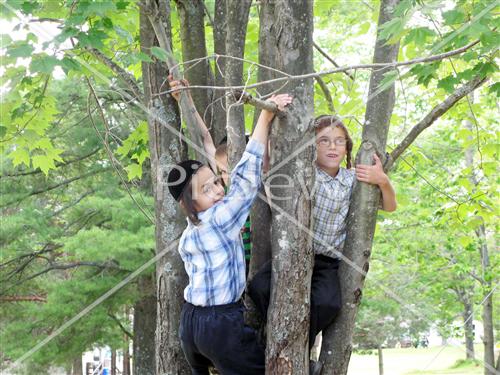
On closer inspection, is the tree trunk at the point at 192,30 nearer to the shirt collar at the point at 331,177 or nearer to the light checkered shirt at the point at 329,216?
the shirt collar at the point at 331,177

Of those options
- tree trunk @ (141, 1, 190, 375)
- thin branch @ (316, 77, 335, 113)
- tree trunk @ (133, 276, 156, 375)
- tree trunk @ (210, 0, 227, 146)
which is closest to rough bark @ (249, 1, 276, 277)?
tree trunk @ (141, 1, 190, 375)

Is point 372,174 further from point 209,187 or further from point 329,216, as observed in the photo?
point 209,187

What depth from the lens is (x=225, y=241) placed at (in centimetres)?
294

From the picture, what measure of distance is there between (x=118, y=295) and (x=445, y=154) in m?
7.72

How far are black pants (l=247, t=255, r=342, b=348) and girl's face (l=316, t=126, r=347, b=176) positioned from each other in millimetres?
617

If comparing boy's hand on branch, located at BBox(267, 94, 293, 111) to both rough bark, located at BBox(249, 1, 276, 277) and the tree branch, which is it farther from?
the tree branch

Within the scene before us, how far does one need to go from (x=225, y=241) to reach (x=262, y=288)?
0.93ft

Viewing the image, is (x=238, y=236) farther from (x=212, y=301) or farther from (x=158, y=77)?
(x=158, y=77)

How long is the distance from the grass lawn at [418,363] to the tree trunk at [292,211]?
2078 cm

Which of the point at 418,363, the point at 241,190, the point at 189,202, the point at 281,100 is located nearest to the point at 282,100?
the point at 281,100

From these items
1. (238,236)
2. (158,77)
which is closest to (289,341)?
(238,236)

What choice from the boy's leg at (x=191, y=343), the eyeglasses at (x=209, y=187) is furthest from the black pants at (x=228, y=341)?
the eyeglasses at (x=209, y=187)

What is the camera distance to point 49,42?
288cm

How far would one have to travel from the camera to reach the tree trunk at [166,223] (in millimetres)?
3381
